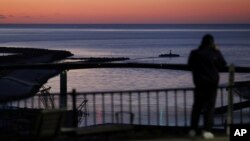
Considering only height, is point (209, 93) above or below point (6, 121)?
above

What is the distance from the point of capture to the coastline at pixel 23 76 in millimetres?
63816

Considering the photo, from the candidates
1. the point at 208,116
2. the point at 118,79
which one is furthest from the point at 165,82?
the point at 208,116

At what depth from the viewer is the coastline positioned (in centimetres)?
6382

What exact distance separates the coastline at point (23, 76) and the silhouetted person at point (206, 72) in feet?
86.8

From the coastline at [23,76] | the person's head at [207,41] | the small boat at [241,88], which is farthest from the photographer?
the coastline at [23,76]

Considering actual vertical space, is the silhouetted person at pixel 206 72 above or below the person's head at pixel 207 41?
below

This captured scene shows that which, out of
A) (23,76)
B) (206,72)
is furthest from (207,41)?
(23,76)

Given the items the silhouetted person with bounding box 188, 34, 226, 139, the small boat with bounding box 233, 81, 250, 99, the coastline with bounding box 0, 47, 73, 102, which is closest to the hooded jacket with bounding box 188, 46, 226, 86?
the silhouetted person with bounding box 188, 34, 226, 139

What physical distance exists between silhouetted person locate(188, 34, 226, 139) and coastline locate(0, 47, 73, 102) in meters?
26.5

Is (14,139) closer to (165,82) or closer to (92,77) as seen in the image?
(165,82)

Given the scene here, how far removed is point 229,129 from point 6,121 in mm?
21662

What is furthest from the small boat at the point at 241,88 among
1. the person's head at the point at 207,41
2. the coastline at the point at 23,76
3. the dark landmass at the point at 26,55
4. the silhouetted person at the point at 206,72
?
the dark landmass at the point at 26,55

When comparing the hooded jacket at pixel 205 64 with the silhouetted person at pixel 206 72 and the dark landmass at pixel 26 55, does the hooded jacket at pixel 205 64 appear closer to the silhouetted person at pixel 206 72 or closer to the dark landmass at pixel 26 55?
the silhouetted person at pixel 206 72

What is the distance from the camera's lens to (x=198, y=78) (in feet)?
42.1
